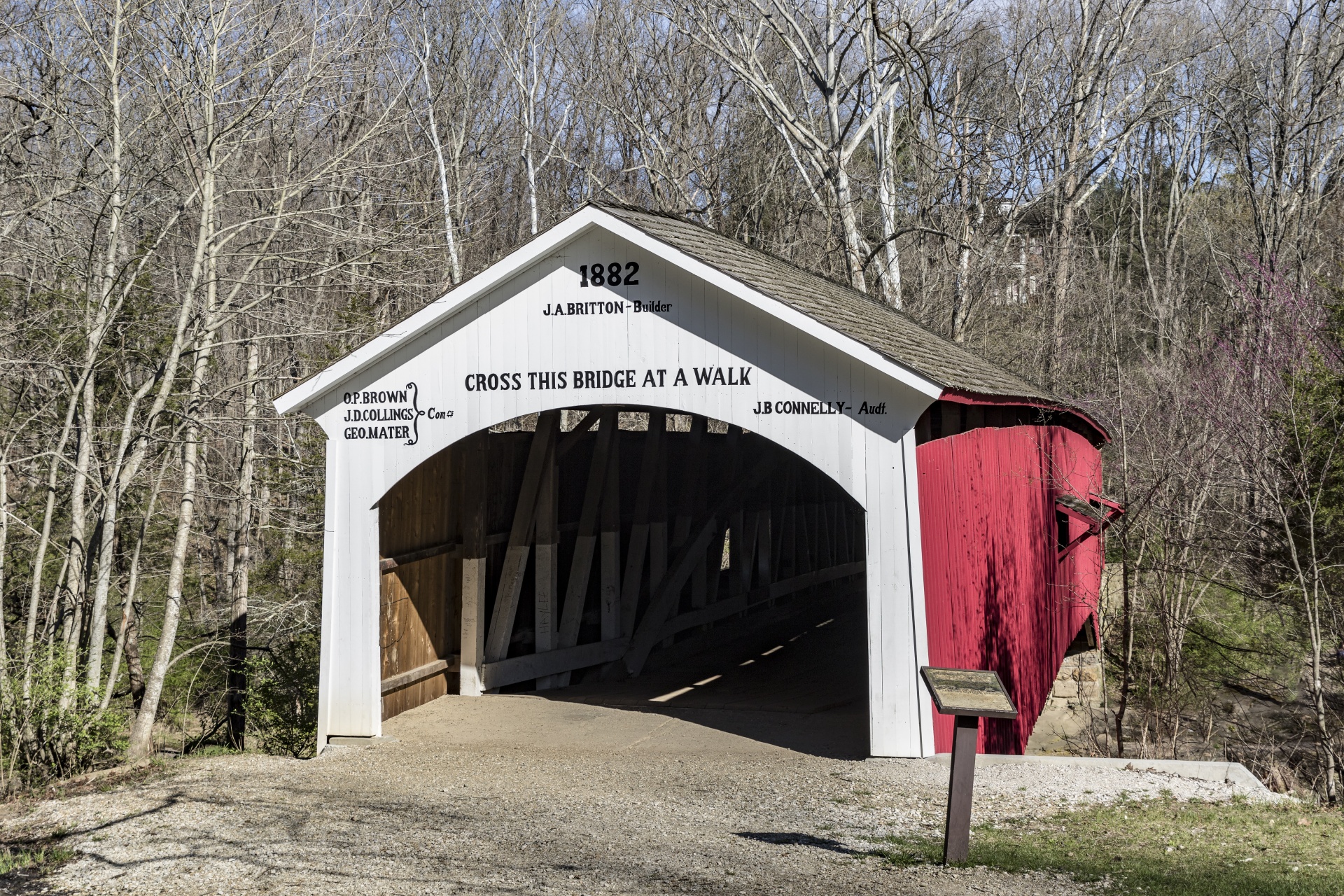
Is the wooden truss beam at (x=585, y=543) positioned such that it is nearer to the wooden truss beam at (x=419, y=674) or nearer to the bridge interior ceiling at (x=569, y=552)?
the bridge interior ceiling at (x=569, y=552)

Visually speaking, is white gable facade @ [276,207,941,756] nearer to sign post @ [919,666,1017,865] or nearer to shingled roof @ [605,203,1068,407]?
shingled roof @ [605,203,1068,407]

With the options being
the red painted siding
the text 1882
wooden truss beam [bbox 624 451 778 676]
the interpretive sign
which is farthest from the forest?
the interpretive sign

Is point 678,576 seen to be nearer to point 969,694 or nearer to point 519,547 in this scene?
point 519,547

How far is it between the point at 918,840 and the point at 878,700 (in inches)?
76.5

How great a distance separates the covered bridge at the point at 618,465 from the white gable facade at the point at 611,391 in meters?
0.02

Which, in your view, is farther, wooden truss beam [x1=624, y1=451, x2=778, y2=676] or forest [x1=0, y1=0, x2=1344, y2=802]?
wooden truss beam [x1=624, y1=451, x2=778, y2=676]

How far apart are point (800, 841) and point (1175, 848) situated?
2033 millimetres

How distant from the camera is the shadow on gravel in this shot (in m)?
6.50

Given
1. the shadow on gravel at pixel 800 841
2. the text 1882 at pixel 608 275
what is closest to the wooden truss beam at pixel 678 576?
the text 1882 at pixel 608 275

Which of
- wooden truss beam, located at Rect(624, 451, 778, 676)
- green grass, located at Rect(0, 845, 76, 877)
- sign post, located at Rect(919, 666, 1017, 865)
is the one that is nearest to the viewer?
sign post, located at Rect(919, 666, 1017, 865)

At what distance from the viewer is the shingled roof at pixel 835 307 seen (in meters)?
8.87

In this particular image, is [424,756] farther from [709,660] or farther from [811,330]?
[709,660]

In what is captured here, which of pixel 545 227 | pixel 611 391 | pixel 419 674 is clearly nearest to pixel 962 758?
pixel 611 391

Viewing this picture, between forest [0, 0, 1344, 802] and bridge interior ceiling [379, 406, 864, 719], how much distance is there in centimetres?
158
